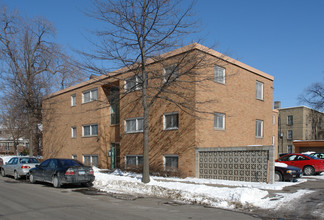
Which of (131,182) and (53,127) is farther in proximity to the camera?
(53,127)

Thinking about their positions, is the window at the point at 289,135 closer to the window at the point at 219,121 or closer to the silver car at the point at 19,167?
the window at the point at 219,121

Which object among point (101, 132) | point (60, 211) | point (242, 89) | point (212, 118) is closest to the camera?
point (60, 211)

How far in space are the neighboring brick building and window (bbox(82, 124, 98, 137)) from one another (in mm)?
33072

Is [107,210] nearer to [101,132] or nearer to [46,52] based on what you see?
[101,132]

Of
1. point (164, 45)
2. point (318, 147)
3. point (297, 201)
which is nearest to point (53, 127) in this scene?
point (164, 45)

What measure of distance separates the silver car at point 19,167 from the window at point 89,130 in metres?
7.02

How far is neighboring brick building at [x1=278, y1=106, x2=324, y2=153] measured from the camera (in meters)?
48.8

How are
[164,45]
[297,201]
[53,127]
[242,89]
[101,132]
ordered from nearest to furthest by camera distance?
[297,201] → [164,45] → [242,89] → [101,132] → [53,127]

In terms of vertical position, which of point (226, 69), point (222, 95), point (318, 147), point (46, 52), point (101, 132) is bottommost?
point (318, 147)

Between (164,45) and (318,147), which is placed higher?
(164,45)

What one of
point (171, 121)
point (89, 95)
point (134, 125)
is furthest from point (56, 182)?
point (89, 95)

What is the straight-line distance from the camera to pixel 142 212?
8664 mm

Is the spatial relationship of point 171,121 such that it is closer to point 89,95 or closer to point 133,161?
point 133,161

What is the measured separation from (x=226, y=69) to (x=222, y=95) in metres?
1.71
